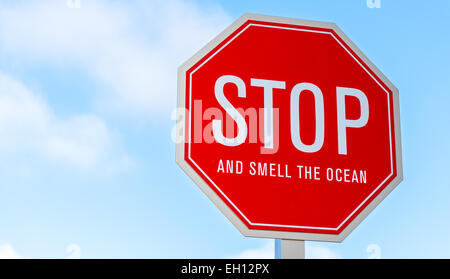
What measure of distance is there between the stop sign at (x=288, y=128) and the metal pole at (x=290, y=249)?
0.03 meters

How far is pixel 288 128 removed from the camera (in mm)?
3756

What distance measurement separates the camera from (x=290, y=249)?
3.52m

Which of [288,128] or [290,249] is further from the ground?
[288,128]

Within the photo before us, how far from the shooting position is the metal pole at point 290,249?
3500 mm

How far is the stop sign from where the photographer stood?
141 inches

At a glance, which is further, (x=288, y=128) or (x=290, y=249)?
(x=288, y=128)

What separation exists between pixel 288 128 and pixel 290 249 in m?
0.61

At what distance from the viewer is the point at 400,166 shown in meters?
3.82

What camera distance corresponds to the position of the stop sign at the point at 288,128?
11.8ft

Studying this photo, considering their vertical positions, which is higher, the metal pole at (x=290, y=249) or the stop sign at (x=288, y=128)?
the stop sign at (x=288, y=128)

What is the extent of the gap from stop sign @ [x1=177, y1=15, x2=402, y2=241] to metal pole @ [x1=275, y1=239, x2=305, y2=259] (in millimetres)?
33

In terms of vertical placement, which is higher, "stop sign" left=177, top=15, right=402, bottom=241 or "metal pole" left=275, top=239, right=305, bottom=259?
"stop sign" left=177, top=15, right=402, bottom=241
